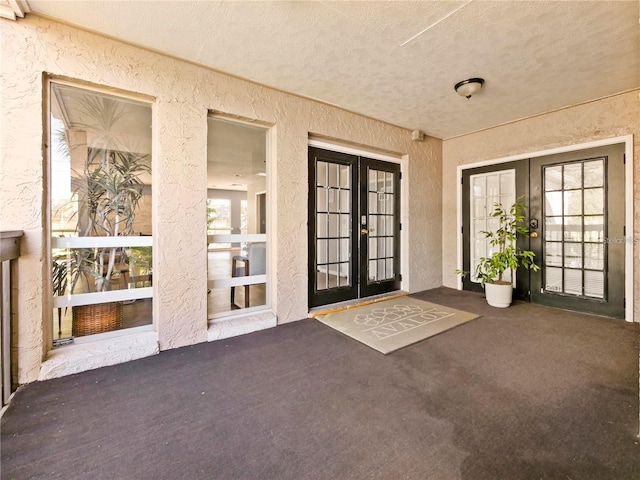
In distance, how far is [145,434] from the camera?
1519 mm

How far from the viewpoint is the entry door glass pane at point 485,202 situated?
4.25 metres

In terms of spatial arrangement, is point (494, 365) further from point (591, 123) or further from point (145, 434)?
point (591, 123)

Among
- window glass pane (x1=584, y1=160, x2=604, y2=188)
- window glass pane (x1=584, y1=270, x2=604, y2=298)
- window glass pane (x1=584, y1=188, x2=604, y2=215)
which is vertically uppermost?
window glass pane (x1=584, y1=160, x2=604, y2=188)

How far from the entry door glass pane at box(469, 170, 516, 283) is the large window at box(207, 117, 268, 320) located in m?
3.52

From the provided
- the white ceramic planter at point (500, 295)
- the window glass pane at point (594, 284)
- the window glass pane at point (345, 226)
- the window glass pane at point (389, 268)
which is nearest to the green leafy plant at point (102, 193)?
the window glass pane at point (345, 226)

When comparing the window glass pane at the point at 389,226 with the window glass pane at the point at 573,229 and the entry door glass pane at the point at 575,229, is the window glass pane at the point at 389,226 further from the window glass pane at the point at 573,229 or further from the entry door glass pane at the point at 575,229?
the window glass pane at the point at 573,229

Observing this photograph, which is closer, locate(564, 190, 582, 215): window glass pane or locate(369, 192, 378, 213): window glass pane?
locate(564, 190, 582, 215): window glass pane

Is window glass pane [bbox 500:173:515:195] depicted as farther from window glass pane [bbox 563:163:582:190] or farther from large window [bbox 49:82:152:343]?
large window [bbox 49:82:152:343]

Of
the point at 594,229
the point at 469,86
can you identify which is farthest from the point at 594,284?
the point at 469,86

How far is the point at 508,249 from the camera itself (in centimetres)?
384

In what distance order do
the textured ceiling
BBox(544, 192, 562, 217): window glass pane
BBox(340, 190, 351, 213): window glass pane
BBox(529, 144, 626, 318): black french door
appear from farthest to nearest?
BBox(340, 190, 351, 213): window glass pane
BBox(544, 192, 562, 217): window glass pane
BBox(529, 144, 626, 318): black french door
the textured ceiling

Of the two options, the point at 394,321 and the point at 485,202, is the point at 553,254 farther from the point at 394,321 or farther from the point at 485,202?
the point at 394,321

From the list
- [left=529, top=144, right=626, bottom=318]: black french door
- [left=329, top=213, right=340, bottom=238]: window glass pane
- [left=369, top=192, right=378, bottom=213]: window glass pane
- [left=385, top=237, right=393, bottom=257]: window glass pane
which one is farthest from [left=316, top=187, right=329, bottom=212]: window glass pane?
[left=529, top=144, right=626, bottom=318]: black french door

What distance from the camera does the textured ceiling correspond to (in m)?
2.00
